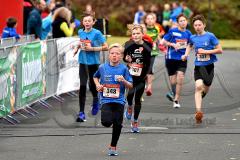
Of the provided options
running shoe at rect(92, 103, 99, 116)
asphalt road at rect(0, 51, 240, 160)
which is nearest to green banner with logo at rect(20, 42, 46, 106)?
asphalt road at rect(0, 51, 240, 160)

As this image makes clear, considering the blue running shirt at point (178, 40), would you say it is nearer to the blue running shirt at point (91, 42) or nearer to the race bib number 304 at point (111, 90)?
the blue running shirt at point (91, 42)

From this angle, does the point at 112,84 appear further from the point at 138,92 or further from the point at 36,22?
the point at 36,22

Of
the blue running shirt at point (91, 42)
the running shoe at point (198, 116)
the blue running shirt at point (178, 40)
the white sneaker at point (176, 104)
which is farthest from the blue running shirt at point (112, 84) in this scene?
the blue running shirt at point (178, 40)

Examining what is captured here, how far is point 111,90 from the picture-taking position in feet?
37.8

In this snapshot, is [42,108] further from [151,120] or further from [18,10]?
[18,10]

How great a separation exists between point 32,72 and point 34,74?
16 cm

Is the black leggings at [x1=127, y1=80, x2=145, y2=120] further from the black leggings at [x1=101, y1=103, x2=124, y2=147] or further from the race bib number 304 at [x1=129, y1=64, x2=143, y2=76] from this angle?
the black leggings at [x1=101, y1=103, x2=124, y2=147]

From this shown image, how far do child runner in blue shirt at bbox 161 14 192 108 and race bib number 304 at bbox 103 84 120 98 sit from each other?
5798 millimetres

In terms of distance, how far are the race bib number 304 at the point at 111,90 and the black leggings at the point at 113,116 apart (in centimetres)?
12

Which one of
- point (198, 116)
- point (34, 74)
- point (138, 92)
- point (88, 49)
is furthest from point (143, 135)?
point (34, 74)

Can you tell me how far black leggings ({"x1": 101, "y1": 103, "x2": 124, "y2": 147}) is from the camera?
11.4m

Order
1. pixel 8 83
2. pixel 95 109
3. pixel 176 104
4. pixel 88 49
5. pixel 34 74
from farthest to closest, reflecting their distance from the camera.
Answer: pixel 176 104 → pixel 34 74 → pixel 95 109 → pixel 88 49 → pixel 8 83

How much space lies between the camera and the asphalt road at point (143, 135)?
1128 centimetres

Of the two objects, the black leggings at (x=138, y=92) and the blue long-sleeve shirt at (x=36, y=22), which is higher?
the blue long-sleeve shirt at (x=36, y=22)
